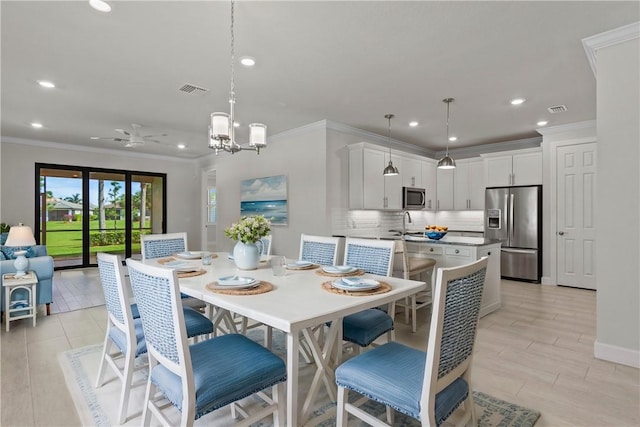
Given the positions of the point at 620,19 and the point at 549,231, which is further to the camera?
the point at 549,231

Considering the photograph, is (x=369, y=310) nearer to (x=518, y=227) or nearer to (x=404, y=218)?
(x=404, y=218)

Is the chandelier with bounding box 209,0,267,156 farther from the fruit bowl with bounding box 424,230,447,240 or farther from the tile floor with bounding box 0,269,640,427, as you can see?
the fruit bowl with bounding box 424,230,447,240

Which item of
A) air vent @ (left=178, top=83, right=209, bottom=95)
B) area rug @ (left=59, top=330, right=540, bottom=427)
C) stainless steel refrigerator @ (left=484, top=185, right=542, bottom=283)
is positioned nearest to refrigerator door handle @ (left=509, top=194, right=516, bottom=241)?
stainless steel refrigerator @ (left=484, top=185, right=542, bottom=283)

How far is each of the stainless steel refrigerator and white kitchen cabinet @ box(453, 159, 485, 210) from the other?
41 cm

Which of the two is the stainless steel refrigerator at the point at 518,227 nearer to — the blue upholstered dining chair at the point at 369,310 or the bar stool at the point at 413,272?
the bar stool at the point at 413,272

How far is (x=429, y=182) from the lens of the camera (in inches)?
265

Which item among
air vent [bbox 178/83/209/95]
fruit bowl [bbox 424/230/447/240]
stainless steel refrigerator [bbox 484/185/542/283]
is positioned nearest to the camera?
air vent [bbox 178/83/209/95]

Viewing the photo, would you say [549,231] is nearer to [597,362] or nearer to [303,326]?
[597,362]

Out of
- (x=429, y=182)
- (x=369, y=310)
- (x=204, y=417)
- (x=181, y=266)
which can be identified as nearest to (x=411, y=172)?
(x=429, y=182)

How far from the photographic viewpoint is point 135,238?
25.7 ft

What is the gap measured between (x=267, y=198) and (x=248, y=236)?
3679 millimetres

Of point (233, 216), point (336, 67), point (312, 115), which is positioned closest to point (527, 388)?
point (336, 67)

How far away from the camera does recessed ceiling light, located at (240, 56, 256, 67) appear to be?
299 centimetres

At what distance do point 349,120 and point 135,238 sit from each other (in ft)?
18.8
